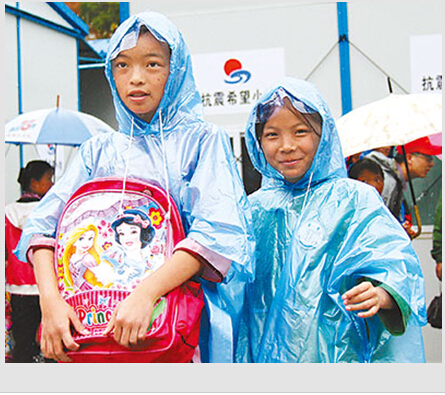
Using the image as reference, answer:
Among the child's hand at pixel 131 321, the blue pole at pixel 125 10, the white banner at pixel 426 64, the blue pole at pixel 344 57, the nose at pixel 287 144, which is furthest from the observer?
the blue pole at pixel 125 10

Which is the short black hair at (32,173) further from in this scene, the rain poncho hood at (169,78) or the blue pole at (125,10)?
the rain poncho hood at (169,78)

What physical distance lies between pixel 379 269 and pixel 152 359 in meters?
0.63

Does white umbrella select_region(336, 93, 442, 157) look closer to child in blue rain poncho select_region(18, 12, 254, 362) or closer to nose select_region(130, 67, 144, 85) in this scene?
child in blue rain poncho select_region(18, 12, 254, 362)

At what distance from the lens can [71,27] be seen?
5316 mm

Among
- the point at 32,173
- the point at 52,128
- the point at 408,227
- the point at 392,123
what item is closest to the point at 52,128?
the point at 52,128

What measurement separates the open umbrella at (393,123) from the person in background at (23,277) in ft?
6.38

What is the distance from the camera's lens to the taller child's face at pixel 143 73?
146 cm

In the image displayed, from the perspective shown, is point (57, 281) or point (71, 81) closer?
point (57, 281)

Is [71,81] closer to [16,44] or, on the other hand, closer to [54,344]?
[16,44]

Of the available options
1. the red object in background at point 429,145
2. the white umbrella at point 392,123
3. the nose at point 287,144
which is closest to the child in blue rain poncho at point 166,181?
the nose at point 287,144

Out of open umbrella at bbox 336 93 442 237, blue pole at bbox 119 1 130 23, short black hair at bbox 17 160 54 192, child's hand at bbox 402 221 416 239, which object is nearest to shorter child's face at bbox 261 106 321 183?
open umbrella at bbox 336 93 442 237

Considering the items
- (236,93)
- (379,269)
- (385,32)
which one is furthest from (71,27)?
(379,269)

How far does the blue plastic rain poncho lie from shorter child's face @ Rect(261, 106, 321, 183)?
0.03 metres

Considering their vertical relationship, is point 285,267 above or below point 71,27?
below
